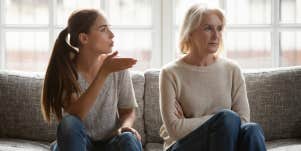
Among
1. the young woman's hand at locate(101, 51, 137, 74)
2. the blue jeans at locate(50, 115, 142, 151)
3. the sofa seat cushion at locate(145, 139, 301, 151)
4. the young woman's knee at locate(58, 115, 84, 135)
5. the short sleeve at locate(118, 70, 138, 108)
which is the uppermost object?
the young woman's hand at locate(101, 51, 137, 74)

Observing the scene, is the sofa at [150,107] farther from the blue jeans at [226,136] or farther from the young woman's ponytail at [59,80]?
the blue jeans at [226,136]

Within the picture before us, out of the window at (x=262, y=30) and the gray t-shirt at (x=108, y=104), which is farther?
the window at (x=262, y=30)

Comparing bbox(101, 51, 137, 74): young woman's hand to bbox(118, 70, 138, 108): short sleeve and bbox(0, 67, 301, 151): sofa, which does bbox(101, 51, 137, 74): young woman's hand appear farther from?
bbox(0, 67, 301, 151): sofa

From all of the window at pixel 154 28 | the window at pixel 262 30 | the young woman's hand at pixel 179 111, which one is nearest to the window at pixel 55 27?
the window at pixel 154 28

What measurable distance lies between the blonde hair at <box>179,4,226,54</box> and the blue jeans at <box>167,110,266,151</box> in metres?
0.48

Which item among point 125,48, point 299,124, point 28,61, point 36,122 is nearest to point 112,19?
point 125,48

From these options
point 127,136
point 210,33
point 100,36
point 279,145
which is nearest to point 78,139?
point 127,136

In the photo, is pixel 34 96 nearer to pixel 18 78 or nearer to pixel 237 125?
pixel 18 78

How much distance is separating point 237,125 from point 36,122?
1181mm

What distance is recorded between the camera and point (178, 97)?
9.41 feet

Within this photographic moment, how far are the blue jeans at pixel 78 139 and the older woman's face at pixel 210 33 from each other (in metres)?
0.55

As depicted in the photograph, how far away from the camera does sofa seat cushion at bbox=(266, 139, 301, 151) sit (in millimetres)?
2922

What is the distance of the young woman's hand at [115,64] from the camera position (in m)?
2.69

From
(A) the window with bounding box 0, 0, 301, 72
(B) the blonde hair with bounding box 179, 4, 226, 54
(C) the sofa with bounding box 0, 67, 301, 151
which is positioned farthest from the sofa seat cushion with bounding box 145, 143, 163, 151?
(A) the window with bounding box 0, 0, 301, 72
